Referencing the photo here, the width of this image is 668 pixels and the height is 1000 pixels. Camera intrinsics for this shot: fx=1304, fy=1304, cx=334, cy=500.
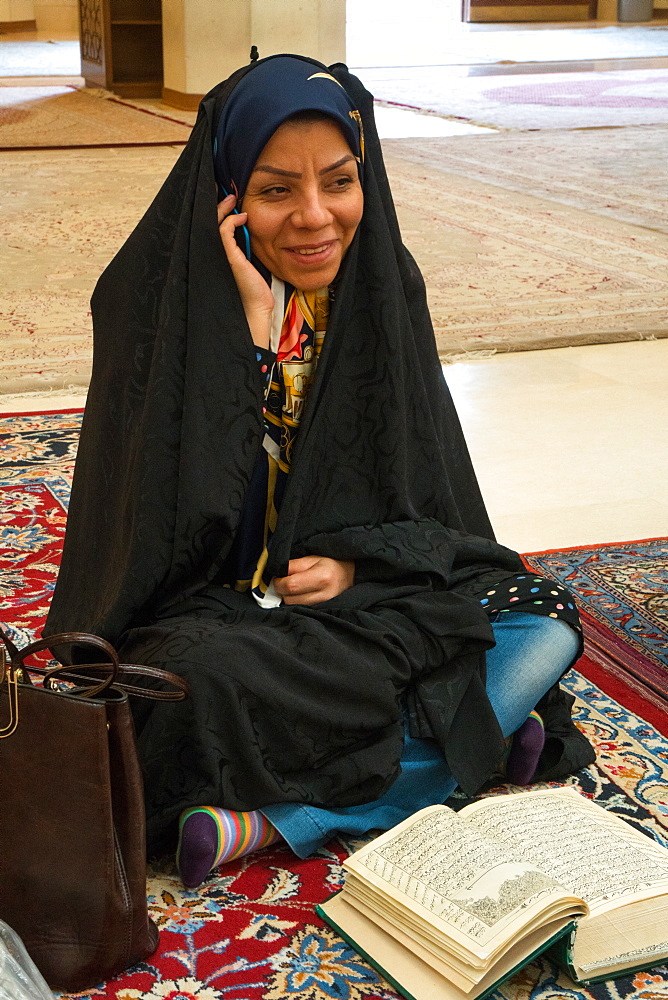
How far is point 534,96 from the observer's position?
10758 mm

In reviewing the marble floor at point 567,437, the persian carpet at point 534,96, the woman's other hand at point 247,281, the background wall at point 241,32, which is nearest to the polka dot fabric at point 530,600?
the woman's other hand at point 247,281

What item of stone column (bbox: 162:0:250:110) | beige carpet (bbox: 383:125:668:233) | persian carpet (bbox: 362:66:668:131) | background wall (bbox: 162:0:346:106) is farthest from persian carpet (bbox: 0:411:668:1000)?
stone column (bbox: 162:0:250:110)

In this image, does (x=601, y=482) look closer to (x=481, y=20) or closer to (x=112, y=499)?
(x=112, y=499)

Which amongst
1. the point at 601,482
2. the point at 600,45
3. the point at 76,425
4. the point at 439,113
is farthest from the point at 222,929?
the point at 600,45

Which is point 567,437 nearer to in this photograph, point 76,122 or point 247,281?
point 247,281

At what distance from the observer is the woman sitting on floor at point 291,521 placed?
1648 mm

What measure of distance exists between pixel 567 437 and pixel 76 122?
22.8ft

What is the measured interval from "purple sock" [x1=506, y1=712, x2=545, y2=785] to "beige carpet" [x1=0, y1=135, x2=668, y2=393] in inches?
87.2

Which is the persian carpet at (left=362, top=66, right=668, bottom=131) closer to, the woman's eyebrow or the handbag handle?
the woman's eyebrow

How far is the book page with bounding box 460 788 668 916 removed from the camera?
1492mm

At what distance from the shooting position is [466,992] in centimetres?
135

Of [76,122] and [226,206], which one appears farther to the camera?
[76,122]

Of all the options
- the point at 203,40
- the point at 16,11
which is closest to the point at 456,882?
the point at 203,40

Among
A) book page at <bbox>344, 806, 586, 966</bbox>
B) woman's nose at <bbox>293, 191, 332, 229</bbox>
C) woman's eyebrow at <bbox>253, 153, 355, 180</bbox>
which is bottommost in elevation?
book page at <bbox>344, 806, 586, 966</bbox>
